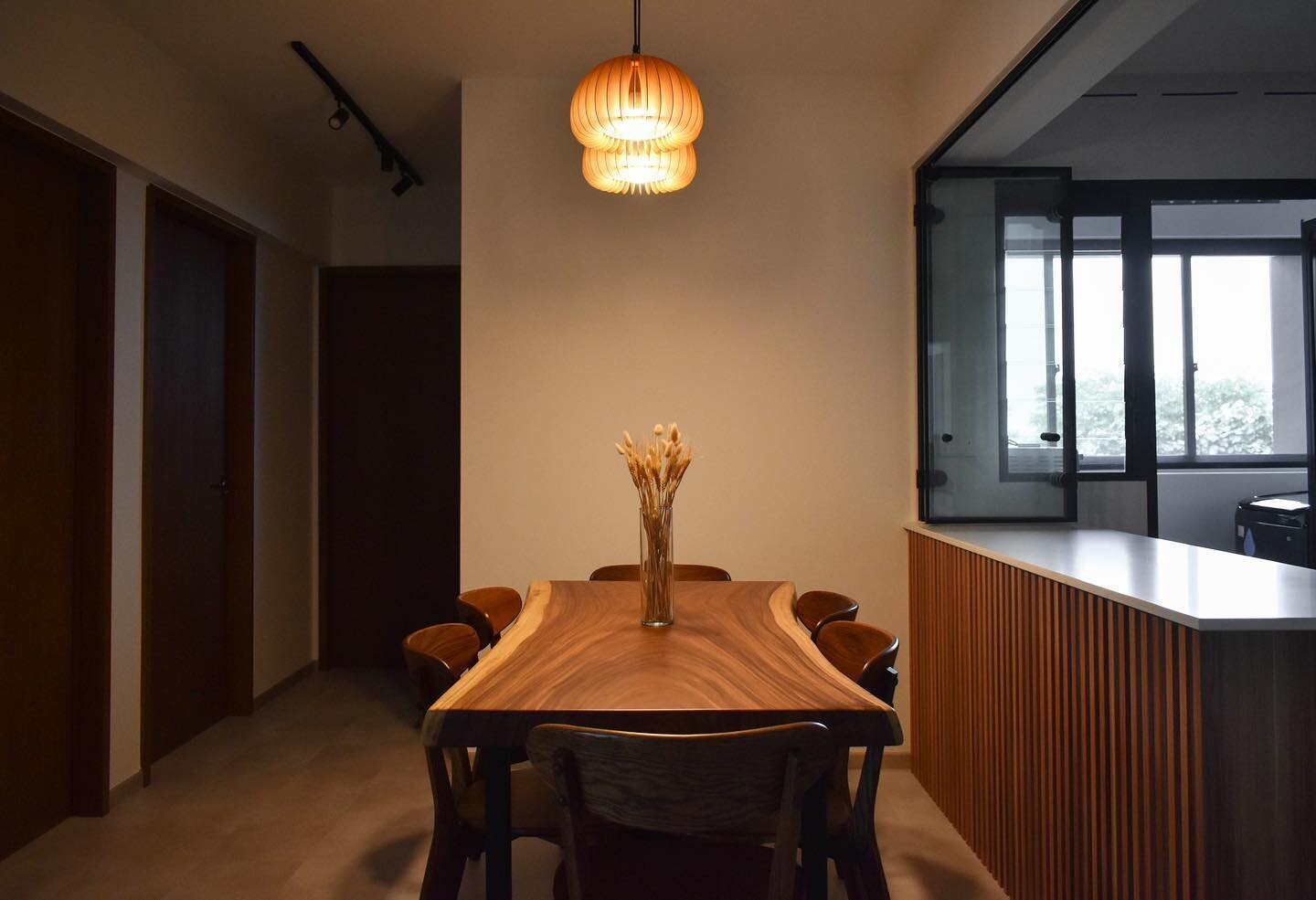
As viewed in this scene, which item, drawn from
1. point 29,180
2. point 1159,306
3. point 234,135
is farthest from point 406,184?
point 1159,306

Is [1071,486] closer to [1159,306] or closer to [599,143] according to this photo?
[1159,306]

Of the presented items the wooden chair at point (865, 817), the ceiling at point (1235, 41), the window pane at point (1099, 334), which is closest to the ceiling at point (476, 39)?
the ceiling at point (1235, 41)

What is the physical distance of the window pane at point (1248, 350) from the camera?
3.63m

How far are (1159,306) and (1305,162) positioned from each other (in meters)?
0.89

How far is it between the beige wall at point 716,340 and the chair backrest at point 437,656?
135 centimetres

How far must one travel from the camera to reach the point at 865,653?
1.93 meters

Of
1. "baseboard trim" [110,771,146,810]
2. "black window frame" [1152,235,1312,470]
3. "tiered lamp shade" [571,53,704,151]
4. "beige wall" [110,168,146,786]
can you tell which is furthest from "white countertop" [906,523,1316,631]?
"baseboard trim" [110,771,146,810]

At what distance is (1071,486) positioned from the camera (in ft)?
10.2

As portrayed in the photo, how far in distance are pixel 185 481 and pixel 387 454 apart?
1.36 meters

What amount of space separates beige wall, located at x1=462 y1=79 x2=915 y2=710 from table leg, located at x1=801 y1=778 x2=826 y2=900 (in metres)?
1.97

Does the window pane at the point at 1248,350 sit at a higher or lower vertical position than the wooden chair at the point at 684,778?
higher

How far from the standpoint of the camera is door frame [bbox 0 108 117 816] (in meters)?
2.92

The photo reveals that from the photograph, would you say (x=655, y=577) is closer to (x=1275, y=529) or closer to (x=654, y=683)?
(x=654, y=683)

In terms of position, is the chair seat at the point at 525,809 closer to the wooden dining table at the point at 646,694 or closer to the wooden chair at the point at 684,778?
the wooden dining table at the point at 646,694
